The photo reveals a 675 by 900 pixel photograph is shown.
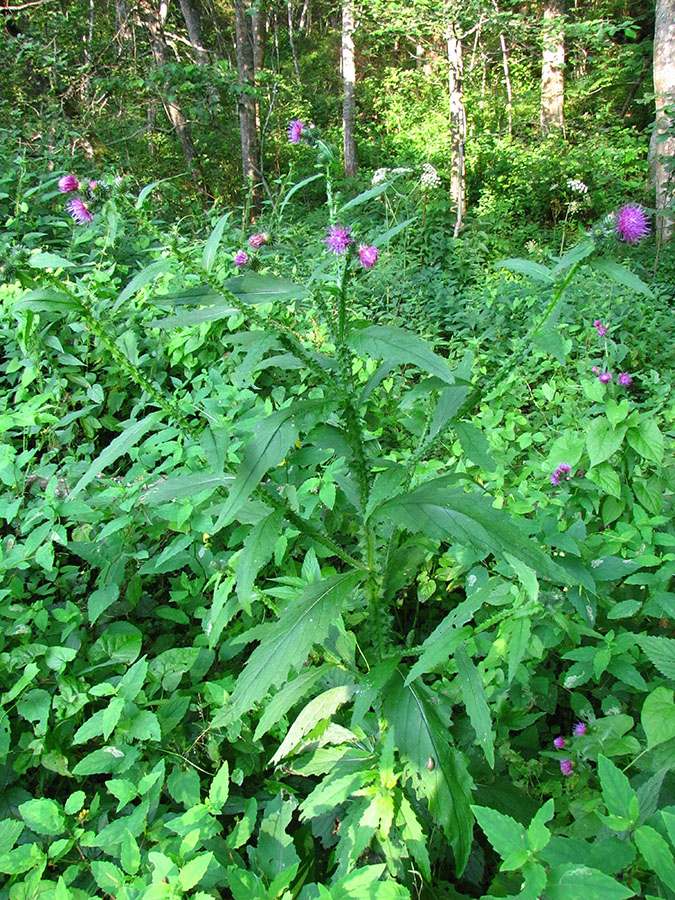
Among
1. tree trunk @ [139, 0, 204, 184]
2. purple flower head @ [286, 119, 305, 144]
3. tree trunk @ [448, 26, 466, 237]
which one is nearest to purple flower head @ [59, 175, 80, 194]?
purple flower head @ [286, 119, 305, 144]

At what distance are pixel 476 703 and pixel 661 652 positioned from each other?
392mm

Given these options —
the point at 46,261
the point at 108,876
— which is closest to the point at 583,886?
the point at 108,876

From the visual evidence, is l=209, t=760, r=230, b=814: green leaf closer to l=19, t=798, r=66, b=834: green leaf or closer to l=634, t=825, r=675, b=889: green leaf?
l=19, t=798, r=66, b=834: green leaf

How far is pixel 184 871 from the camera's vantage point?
3.39 feet

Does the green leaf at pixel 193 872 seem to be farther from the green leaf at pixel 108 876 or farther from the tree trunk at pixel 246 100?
the tree trunk at pixel 246 100

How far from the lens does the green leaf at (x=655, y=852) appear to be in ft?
2.51

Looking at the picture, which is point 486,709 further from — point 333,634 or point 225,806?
point 225,806

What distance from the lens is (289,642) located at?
42.6 inches

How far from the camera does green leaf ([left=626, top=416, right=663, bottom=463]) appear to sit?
1.63 meters

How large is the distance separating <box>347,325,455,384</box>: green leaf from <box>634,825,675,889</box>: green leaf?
0.72 m

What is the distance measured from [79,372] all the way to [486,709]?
2.62m

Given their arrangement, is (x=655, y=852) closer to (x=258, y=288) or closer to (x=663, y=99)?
(x=258, y=288)

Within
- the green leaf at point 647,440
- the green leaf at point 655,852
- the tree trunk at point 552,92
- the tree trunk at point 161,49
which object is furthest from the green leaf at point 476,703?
the tree trunk at point 552,92

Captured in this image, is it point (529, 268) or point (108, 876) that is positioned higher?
point (529, 268)
